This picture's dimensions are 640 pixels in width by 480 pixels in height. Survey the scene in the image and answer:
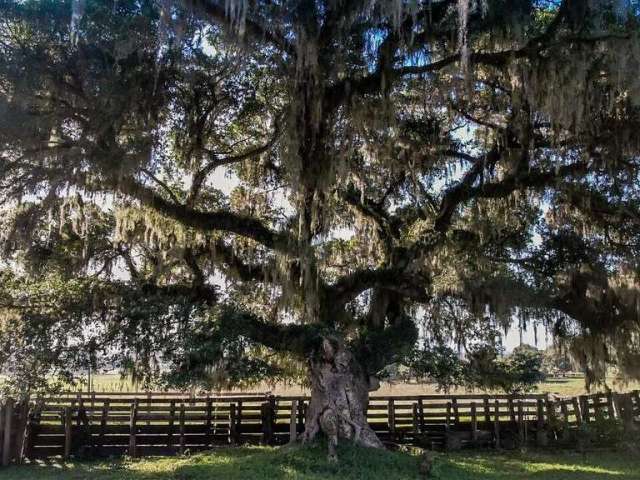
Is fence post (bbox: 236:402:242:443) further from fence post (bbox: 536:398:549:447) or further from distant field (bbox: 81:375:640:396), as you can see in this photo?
fence post (bbox: 536:398:549:447)

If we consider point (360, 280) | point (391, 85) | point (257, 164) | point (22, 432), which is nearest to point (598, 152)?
point (391, 85)

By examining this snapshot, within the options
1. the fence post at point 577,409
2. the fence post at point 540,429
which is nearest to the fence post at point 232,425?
the fence post at point 540,429

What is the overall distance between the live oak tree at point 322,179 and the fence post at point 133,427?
2786 millimetres

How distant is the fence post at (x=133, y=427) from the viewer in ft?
35.6

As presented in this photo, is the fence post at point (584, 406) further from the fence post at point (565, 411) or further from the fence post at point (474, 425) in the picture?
the fence post at point (474, 425)

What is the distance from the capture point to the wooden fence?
10734 mm

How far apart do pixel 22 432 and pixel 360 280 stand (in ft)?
21.8

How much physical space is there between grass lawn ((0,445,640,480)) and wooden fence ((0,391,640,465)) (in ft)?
2.69

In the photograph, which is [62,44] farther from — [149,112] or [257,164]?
[257,164]

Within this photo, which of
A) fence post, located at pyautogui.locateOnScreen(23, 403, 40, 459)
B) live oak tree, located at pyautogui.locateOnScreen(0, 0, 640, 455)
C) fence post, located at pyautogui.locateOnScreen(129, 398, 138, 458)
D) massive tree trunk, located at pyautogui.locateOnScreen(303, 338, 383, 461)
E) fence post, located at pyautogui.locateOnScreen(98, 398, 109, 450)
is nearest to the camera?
live oak tree, located at pyautogui.locateOnScreen(0, 0, 640, 455)

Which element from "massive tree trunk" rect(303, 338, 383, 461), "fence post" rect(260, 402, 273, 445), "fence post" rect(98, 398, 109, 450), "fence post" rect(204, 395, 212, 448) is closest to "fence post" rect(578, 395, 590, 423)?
"massive tree trunk" rect(303, 338, 383, 461)

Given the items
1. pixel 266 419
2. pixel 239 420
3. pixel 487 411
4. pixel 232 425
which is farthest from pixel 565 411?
pixel 232 425

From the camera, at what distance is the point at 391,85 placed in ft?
26.3

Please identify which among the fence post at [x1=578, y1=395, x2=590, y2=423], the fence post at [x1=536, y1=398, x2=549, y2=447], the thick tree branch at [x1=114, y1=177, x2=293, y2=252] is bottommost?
the fence post at [x1=536, y1=398, x2=549, y2=447]
